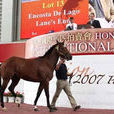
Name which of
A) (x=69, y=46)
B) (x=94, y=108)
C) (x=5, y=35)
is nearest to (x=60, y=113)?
(x=94, y=108)

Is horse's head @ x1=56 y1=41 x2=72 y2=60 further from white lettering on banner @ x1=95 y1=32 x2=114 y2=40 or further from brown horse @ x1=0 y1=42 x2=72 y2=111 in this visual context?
white lettering on banner @ x1=95 y1=32 x2=114 y2=40

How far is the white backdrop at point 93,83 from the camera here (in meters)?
12.6

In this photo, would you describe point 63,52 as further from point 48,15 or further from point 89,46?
point 48,15

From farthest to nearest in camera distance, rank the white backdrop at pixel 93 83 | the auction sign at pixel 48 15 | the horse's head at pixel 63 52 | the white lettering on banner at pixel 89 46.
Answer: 1. the auction sign at pixel 48 15
2. the white lettering on banner at pixel 89 46
3. the white backdrop at pixel 93 83
4. the horse's head at pixel 63 52

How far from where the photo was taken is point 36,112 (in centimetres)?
1056

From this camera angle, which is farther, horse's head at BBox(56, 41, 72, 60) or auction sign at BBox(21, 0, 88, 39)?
auction sign at BBox(21, 0, 88, 39)

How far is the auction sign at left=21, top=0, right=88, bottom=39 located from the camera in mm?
27312

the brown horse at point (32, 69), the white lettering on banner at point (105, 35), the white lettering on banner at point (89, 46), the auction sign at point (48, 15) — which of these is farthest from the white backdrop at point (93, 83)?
the auction sign at point (48, 15)

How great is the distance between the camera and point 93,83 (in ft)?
42.2

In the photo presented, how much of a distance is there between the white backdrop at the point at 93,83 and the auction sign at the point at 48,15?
1392cm

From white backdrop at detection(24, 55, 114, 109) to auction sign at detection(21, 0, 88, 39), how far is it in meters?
13.9

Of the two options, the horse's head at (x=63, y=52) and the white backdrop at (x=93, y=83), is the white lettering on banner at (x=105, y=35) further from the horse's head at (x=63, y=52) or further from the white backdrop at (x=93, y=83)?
the horse's head at (x=63, y=52)

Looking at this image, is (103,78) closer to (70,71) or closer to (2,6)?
(70,71)

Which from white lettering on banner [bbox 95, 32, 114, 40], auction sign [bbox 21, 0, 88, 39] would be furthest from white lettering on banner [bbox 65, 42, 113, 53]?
auction sign [bbox 21, 0, 88, 39]
